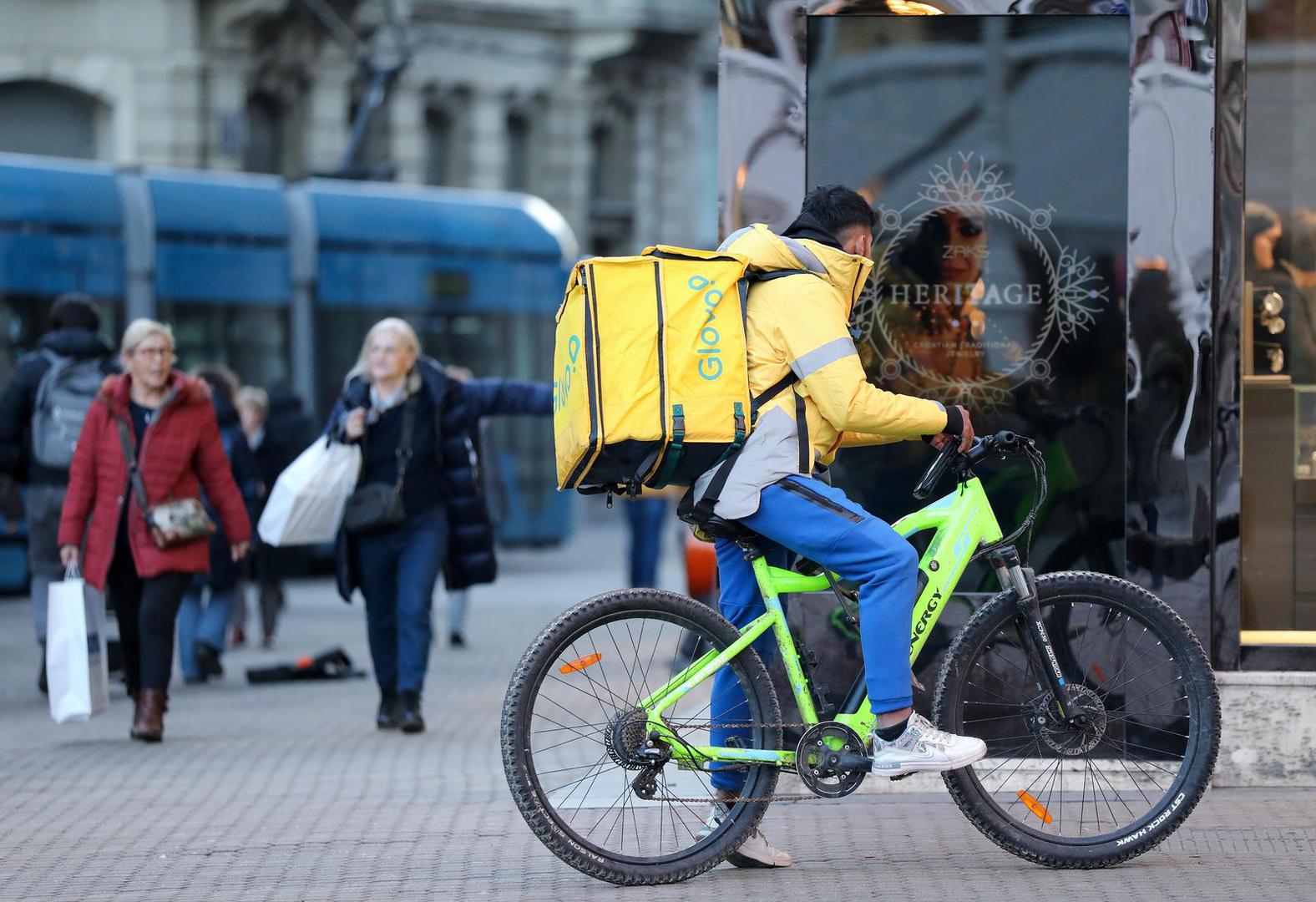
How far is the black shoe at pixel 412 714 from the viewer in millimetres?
9125

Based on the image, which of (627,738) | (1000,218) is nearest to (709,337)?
(627,738)

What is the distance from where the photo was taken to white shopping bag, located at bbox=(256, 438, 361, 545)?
8.70m

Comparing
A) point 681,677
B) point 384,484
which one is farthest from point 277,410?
point 681,677

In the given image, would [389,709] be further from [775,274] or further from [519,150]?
[519,150]

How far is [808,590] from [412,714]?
3958 millimetres

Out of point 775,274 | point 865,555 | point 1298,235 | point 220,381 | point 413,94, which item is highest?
point 413,94

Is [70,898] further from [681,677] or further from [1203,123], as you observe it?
[1203,123]

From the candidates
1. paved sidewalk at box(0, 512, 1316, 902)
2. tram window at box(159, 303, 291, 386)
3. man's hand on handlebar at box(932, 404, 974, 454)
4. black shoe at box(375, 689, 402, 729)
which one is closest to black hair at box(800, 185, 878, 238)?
man's hand on handlebar at box(932, 404, 974, 454)

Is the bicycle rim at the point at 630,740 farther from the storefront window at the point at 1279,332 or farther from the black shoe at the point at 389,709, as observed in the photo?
the black shoe at the point at 389,709

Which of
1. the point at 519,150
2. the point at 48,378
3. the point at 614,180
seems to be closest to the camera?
the point at 48,378

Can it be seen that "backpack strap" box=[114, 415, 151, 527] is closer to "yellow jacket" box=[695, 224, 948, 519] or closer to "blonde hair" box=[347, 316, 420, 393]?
"blonde hair" box=[347, 316, 420, 393]

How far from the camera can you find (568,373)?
5406 mm

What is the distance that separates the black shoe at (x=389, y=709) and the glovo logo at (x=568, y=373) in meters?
4.01

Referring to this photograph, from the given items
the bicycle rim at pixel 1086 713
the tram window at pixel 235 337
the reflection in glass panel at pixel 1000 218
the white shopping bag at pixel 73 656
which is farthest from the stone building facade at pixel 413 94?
the bicycle rim at pixel 1086 713
